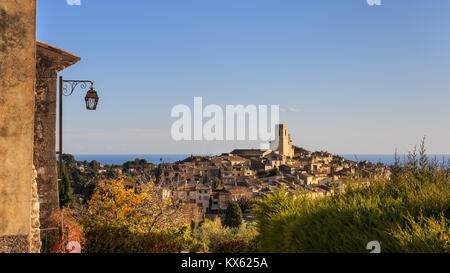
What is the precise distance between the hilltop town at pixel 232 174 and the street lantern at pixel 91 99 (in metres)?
4.62

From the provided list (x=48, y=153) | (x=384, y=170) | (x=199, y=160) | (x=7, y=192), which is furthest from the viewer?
(x=199, y=160)

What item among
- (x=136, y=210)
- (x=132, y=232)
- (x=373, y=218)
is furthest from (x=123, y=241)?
(x=373, y=218)

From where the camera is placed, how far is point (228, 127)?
1187 inches

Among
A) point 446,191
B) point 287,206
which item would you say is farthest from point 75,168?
point 446,191

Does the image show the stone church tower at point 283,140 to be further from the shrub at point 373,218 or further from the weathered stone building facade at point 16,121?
the weathered stone building facade at point 16,121

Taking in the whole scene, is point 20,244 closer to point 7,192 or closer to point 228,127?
point 7,192

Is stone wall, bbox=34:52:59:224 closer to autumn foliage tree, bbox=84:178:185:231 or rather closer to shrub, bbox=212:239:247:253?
autumn foliage tree, bbox=84:178:185:231

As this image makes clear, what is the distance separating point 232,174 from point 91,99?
46135 millimetres

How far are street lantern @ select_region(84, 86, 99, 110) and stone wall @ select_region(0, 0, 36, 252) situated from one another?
3384mm

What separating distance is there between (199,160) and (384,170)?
5237cm

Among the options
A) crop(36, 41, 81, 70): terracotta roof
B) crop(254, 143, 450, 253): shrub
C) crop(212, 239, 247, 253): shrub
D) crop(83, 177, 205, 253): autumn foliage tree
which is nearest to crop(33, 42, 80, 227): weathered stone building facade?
crop(36, 41, 81, 70): terracotta roof

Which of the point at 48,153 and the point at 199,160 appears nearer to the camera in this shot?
the point at 48,153

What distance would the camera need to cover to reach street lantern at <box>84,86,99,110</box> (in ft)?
27.3
